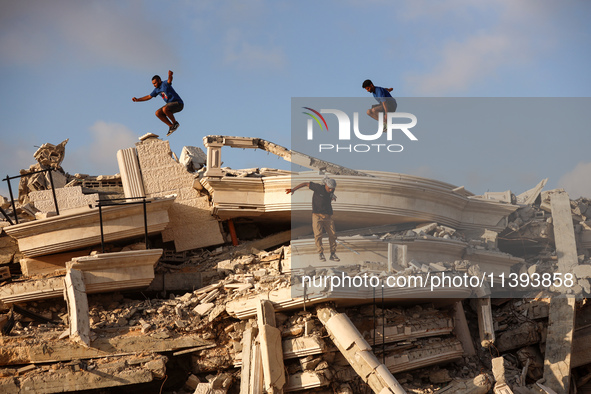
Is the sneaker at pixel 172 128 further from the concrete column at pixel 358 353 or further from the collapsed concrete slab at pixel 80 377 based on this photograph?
the concrete column at pixel 358 353

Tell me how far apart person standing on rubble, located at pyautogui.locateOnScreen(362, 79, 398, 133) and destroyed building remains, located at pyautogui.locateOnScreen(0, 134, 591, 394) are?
132cm

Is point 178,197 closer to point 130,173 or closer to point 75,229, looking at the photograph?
A: point 130,173

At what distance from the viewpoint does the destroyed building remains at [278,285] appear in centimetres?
1470

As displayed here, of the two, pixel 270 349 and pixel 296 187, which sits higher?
pixel 296 187

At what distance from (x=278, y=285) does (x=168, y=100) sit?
6266 millimetres

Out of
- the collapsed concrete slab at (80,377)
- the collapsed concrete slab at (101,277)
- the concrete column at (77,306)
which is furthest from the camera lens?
the collapsed concrete slab at (101,277)

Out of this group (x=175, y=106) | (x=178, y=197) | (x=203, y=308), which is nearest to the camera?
(x=203, y=308)

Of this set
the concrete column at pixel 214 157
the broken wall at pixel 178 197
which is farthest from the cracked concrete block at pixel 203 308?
the concrete column at pixel 214 157

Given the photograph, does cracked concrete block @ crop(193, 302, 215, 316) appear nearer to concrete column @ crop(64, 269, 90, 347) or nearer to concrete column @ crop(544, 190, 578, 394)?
concrete column @ crop(64, 269, 90, 347)

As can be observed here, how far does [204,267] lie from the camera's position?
1802 centimetres

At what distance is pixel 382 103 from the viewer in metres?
17.7

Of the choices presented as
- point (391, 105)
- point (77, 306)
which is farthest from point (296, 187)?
point (77, 306)

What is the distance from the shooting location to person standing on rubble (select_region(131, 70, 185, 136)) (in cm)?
1898

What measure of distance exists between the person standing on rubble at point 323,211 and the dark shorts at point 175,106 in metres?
3.90
